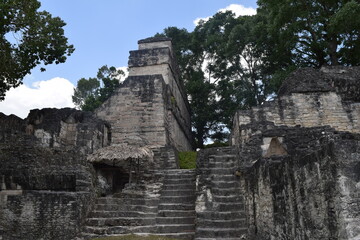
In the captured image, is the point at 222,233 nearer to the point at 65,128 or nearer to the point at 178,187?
the point at 178,187

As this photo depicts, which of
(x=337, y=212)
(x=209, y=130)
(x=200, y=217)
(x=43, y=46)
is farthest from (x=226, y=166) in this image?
(x=209, y=130)

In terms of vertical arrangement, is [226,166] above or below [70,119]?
below

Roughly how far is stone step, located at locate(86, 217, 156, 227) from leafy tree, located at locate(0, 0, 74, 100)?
4706 millimetres

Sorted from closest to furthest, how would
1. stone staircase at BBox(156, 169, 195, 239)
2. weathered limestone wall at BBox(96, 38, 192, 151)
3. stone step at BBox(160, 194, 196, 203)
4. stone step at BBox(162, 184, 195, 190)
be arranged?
stone staircase at BBox(156, 169, 195, 239) < stone step at BBox(160, 194, 196, 203) < stone step at BBox(162, 184, 195, 190) < weathered limestone wall at BBox(96, 38, 192, 151)

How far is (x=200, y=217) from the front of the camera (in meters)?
6.57

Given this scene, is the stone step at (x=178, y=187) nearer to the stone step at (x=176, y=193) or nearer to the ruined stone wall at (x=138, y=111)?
the stone step at (x=176, y=193)

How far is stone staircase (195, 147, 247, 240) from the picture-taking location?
243 inches

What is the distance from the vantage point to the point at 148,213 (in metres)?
7.39

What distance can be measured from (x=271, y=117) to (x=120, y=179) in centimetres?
605

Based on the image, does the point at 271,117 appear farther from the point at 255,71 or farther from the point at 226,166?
the point at 255,71

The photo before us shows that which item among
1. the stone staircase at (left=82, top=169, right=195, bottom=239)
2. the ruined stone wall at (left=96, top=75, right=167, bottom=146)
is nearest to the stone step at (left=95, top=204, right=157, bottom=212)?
the stone staircase at (left=82, top=169, right=195, bottom=239)

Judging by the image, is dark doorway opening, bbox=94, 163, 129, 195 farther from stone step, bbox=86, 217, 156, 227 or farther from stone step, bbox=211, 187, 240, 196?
stone step, bbox=211, 187, 240, 196

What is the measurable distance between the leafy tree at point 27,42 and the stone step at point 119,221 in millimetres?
4706

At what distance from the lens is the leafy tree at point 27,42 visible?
812 centimetres
